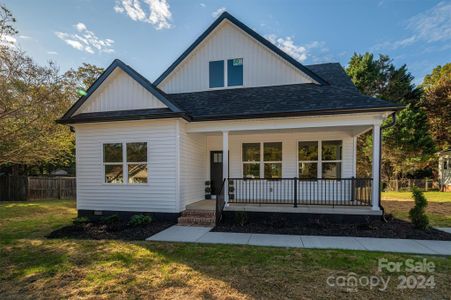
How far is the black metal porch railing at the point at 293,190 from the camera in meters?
8.64

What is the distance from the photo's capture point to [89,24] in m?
10.6

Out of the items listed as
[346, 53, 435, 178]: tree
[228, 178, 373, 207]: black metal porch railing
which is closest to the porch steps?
[228, 178, 373, 207]: black metal porch railing

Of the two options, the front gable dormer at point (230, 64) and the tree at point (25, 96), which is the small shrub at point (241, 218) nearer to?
the front gable dormer at point (230, 64)

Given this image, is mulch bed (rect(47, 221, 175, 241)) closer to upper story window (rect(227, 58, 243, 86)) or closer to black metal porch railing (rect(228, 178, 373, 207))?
black metal porch railing (rect(228, 178, 373, 207))

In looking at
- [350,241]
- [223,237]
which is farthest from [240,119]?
[350,241]

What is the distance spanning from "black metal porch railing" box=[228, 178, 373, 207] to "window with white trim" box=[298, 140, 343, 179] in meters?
0.38

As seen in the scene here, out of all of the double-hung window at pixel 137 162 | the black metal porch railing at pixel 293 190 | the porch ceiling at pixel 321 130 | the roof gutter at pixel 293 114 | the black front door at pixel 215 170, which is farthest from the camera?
the black front door at pixel 215 170

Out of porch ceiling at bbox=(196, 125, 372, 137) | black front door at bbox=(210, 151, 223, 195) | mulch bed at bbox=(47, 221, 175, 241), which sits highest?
porch ceiling at bbox=(196, 125, 372, 137)

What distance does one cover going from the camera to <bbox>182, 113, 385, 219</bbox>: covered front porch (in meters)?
7.73

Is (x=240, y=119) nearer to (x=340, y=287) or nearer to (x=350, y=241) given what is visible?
(x=350, y=241)

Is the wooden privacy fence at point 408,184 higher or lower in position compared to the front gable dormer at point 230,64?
lower

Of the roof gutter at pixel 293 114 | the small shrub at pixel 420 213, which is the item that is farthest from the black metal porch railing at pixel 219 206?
the small shrub at pixel 420 213

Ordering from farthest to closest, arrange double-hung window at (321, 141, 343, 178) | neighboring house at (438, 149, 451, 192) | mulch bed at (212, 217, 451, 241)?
neighboring house at (438, 149, 451, 192)
double-hung window at (321, 141, 343, 178)
mulch bed at (212, 217, 451, 241)

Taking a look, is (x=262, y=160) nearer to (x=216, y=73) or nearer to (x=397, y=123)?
(x=216, y=73)
